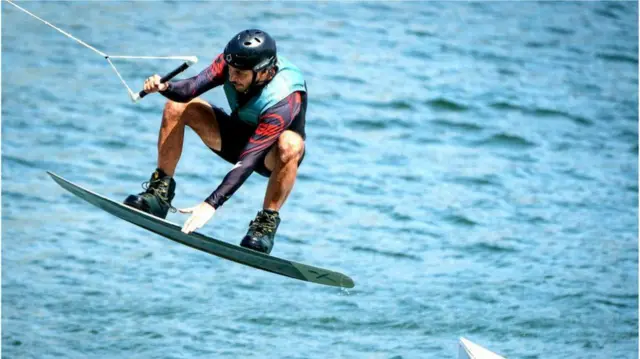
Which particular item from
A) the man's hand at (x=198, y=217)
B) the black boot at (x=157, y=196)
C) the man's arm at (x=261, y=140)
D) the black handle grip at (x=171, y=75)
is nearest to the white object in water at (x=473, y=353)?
the man's arm at (x=261, y=140)

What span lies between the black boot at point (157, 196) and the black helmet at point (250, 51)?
1274 millimetres

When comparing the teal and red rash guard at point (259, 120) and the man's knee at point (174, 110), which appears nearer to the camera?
the teal and red rash guard at point (259, 120)

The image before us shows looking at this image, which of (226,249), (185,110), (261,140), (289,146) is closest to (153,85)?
(185,110)

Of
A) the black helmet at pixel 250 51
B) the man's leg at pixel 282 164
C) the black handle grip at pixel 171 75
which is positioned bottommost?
the man's leg at pixel 282 164

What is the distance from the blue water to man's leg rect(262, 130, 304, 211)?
6.17 meters

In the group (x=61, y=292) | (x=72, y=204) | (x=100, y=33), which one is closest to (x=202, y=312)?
(x=61, y=292)

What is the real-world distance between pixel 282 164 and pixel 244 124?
1.80 ft

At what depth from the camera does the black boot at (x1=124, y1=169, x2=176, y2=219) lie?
34.5 ft

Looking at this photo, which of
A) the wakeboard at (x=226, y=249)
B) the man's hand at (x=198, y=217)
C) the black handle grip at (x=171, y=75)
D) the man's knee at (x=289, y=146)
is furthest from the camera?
the wakeboard at (x=226, y=249)

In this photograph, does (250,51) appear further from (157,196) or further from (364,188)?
(364,188)

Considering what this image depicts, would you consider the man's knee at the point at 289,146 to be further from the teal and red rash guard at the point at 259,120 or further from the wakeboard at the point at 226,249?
the wakeboard at the point at 226,249

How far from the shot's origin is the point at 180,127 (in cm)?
1048

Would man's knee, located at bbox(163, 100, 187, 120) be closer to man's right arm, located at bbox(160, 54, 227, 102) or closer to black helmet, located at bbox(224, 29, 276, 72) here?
man's right arm, located at bbox(160, 54, 227, 102)

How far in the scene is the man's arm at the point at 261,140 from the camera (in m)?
9.92
